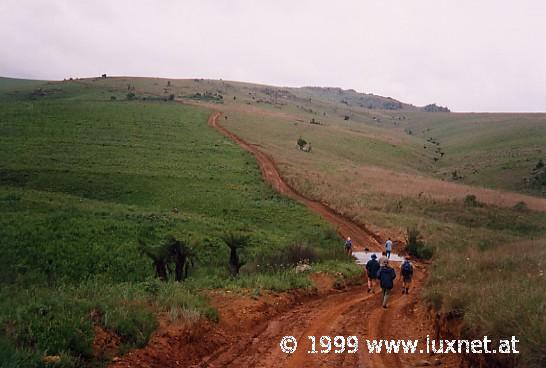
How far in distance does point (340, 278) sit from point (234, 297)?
571cm

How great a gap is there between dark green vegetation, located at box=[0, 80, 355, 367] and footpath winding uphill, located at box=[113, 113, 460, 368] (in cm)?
59

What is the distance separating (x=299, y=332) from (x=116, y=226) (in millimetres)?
16809

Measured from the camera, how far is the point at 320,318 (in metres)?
11.6

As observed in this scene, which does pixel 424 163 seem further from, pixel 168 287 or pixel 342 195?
pixel 168 287

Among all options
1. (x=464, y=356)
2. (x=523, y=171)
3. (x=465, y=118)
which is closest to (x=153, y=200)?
(x=464, y=356)

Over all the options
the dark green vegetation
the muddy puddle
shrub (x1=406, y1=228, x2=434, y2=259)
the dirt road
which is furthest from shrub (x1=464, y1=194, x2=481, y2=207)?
the dirt road

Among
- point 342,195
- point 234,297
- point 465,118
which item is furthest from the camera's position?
point 465,118

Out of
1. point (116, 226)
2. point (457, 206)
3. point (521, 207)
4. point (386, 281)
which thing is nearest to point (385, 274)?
point (386, 281)

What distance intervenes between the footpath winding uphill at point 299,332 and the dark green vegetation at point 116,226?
1.93 ft

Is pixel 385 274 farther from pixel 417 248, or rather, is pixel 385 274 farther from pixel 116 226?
pixel 116 226

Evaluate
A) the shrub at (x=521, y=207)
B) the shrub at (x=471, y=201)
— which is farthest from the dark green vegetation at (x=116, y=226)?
the shrub at (x=521, y=207)

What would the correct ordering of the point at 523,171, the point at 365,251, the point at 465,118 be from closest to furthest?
the point at 365,251
the point at 523,171
the point at 465,118

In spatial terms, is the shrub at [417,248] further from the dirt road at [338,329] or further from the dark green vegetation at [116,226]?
the dirt road at [338,329]

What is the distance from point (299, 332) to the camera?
33.8 ft
